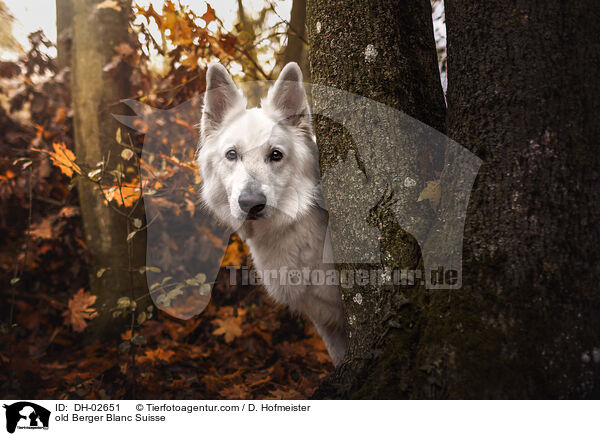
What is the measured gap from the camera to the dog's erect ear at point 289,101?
7.76 feet

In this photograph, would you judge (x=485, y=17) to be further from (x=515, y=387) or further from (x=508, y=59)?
(x=515, y=387)

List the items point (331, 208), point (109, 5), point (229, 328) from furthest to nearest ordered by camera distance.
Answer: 1. point (229, 328)
2. point (109, 5)
3. point (331, 208)

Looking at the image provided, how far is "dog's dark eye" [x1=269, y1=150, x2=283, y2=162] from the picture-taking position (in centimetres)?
237

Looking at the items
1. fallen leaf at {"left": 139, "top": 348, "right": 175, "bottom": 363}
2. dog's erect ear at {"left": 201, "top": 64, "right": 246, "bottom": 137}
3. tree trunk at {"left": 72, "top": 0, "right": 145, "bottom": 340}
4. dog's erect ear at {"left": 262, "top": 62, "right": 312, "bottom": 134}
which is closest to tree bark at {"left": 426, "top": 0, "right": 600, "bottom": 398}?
dog's erect ear at {"left": 262, "top": 62, "right": 312, "bottom": 134}

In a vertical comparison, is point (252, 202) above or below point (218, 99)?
below

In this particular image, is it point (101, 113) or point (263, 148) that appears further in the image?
point (101, 113)

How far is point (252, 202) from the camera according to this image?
213cm

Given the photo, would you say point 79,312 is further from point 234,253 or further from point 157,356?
point 234,253

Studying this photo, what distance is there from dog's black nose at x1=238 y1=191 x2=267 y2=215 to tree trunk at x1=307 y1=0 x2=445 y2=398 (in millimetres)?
447

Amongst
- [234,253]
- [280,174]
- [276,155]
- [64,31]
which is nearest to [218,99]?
[276,155]

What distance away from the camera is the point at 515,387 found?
142 centimetres

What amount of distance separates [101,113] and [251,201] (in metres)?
1.92

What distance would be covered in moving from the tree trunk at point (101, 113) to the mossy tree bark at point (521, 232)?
226cm
